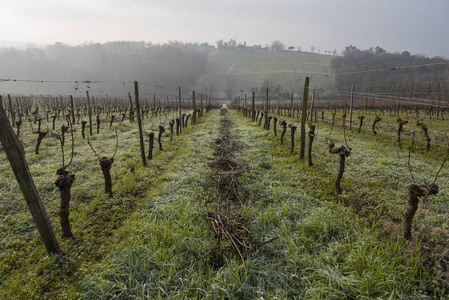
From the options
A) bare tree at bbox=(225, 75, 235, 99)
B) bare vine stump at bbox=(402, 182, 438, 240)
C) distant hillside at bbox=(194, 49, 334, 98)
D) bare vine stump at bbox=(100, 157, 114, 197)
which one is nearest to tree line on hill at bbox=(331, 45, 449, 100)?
distant hillside at bbox=(194, 49, 334, 98)

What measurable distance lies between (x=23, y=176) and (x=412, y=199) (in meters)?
5.78

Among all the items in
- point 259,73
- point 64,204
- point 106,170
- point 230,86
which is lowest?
point 64,204

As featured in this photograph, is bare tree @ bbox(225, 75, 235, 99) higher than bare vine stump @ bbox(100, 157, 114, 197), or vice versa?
bare tree @ bbox(225, 75, 235, 99)

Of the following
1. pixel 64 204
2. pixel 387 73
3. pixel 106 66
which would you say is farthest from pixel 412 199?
pixel 106 66

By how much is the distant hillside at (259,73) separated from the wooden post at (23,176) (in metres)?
93.7

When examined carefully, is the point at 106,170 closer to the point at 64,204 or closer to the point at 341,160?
the point at 64,204

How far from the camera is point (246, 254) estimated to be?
3461 mm

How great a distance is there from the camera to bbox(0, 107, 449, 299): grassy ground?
287 cm

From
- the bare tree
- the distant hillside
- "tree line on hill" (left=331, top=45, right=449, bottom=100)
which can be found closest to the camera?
"tree line on hill" (left=331, top=45, right=449, bottom=100)

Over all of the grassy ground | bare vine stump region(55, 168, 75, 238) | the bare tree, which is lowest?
the grassy ground

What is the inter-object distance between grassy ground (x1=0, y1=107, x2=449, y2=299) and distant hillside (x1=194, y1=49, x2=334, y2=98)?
297ft

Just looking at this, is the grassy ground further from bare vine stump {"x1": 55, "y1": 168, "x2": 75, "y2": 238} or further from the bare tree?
the bare tree

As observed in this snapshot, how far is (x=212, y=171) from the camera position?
7.05m

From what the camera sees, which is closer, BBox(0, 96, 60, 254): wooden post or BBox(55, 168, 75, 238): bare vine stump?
BBox(0, 96, 60, 254): wooden post
